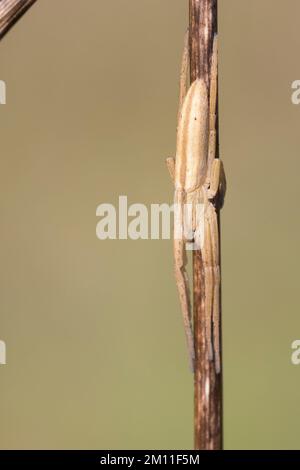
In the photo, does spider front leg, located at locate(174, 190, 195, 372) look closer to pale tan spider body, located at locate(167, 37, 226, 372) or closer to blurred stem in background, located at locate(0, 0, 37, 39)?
pale tan spider body, located at locate(167, 37, 226, 372)

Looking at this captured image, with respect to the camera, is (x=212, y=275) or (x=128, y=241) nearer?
(x=212, y=275)

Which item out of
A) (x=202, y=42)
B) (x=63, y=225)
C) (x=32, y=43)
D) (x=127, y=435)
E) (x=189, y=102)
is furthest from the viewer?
(x=32, y=43)

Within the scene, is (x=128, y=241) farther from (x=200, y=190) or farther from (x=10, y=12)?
(x=10, y=12)

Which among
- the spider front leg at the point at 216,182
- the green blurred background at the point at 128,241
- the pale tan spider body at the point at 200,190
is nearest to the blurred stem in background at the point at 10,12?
the pale tan spider body at the point at 200,190

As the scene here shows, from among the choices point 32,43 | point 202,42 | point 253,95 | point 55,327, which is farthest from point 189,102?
point 32,43

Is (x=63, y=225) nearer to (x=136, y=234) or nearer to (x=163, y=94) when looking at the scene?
(x=136, y=234)

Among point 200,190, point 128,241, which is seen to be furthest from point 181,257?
point 128,241

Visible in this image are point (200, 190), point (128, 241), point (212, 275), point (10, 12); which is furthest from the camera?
point (128, 241)
